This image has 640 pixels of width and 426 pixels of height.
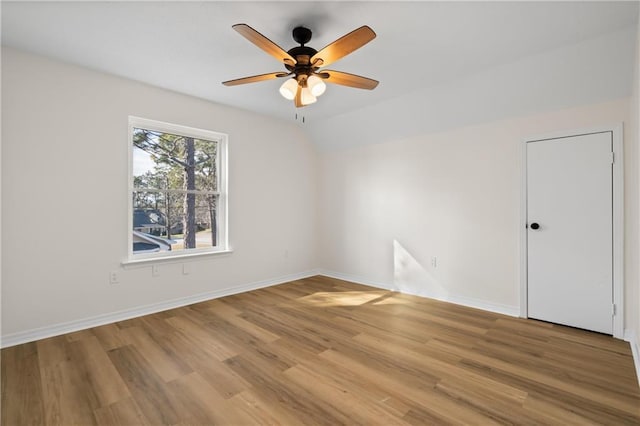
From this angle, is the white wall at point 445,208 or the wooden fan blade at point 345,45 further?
the white wall at point 445,208

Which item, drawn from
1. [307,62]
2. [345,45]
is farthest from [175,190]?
[345,45]

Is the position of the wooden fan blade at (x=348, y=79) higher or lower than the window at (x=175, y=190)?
higher

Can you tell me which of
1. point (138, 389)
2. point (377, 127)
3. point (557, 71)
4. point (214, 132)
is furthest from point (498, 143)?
point (138, 389)

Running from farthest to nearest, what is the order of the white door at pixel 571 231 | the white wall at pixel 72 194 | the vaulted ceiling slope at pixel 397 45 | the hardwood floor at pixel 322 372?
the white door at pixel 571 231 → the white wall at pixel 72 194 → the vaulted ceiling slope at pixel 397 45 → the hardwood floor at pixel 322 372

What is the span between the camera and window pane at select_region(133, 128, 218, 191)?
350 cm

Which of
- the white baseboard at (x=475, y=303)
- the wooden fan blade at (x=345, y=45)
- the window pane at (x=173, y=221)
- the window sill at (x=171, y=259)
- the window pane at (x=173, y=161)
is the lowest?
the white baseboard at (x=475, y=303)

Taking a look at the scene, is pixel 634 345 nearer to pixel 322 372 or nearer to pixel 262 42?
pixel 322 372

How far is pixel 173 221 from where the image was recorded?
3.78 meters

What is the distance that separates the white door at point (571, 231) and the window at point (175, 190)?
3.84 meters

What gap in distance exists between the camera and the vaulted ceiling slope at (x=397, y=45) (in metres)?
2.14

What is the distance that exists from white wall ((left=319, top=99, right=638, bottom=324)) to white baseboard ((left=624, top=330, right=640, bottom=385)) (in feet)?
0.57

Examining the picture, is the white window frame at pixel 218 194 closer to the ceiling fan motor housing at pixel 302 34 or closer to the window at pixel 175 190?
the window at pixel 175 190

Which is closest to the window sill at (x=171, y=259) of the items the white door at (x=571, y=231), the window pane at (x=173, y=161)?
the window pane at (x=173, y=161)

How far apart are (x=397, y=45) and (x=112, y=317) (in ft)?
12.9
